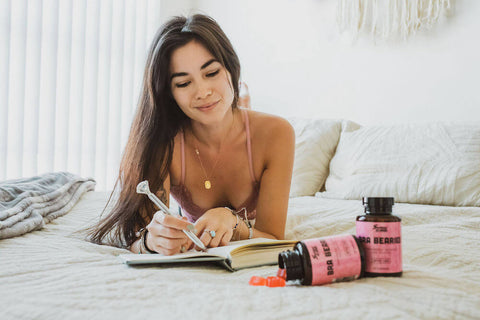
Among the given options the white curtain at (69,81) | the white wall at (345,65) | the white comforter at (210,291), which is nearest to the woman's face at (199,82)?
the white comforter at (210,291)

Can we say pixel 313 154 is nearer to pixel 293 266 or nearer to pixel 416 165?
pixel 416 165

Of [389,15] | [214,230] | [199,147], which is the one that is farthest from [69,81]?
[214,230]

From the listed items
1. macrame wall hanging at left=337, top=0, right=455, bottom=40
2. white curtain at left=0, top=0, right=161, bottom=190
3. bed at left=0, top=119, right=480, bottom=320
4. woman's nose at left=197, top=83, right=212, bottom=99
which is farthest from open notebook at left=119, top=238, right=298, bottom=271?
white curtain at left=0, top=0, right=161, bottom=190

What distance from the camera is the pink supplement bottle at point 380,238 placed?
672 millimetres

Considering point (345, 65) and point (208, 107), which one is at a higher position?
point (345, 65)

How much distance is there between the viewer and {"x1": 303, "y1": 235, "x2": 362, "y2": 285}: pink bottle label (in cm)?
65

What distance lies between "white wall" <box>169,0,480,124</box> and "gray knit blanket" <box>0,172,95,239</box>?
146 centimetres

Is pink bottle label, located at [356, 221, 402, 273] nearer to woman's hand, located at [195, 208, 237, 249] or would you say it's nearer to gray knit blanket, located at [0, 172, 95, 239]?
woman's hand, located at [195, 208, 237, 249]

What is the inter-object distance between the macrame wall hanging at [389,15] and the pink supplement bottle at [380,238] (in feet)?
5.62

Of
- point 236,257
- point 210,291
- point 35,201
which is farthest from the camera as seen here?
point 35,201

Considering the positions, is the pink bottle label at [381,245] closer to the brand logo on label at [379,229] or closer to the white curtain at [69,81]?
the brand logo on label at [379,229]

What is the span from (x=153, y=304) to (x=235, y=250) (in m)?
0.26

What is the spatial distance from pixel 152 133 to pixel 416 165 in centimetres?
100

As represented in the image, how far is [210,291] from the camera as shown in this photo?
63 cm
